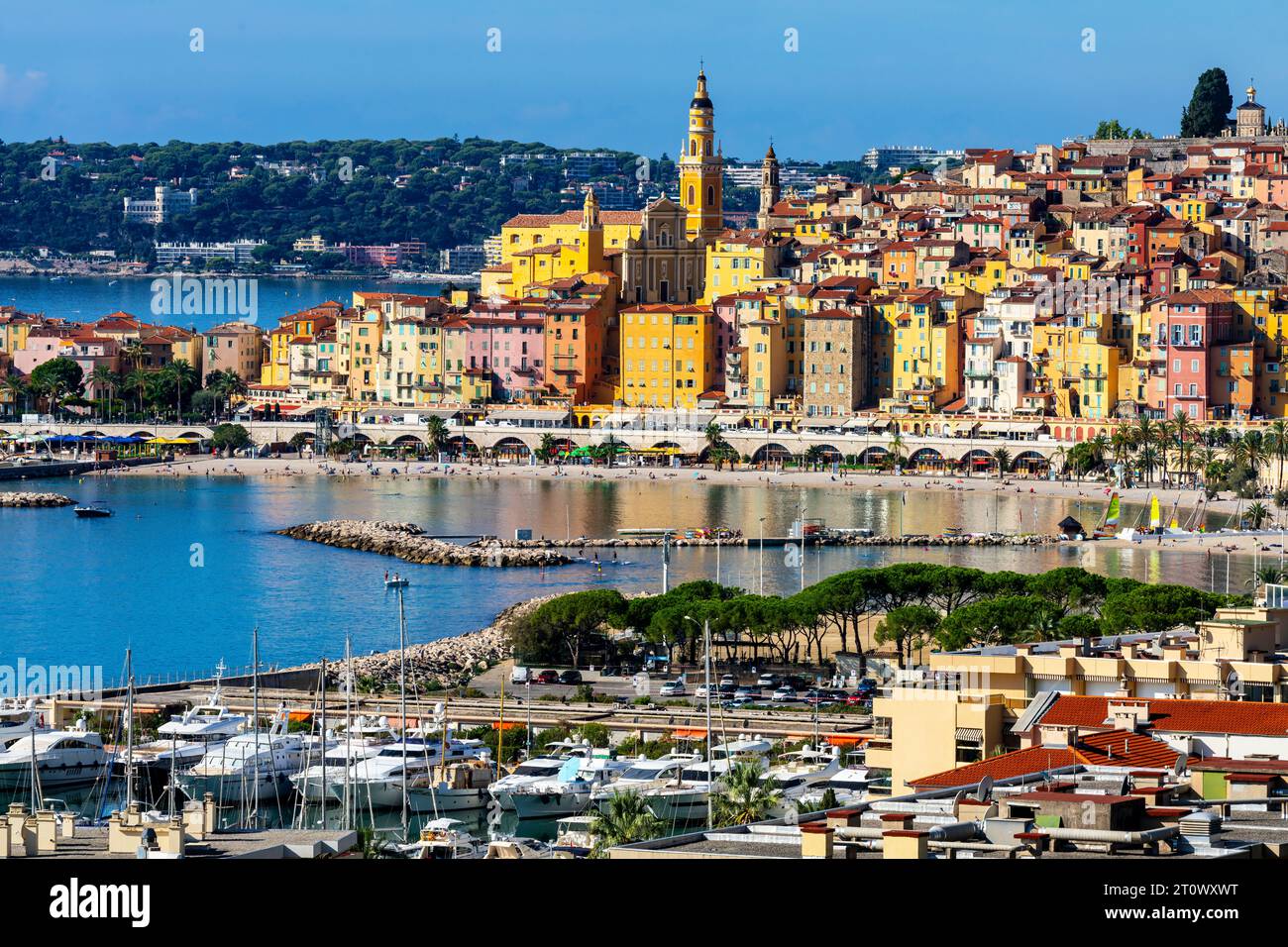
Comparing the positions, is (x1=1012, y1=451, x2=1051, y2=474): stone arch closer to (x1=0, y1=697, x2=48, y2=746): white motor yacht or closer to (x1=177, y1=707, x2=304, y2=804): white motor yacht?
(x1=0, y1=697, x2=48, y2=746): white motor yacht

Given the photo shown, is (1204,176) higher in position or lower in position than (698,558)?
higher

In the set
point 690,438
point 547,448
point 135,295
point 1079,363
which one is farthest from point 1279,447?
point 135,295

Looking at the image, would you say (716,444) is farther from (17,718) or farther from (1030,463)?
(17,718)

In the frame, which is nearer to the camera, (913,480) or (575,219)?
(913,480)

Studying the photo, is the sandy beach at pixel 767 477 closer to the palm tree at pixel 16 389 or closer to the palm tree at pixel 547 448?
the palm tree at pixel 547 448

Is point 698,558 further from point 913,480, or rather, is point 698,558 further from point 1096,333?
point 1096,333

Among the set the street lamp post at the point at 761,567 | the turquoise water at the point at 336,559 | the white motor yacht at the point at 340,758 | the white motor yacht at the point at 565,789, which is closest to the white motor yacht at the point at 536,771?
the white motor yacht at the point at 565,789

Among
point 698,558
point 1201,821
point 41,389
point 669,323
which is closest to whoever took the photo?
point 1201,821

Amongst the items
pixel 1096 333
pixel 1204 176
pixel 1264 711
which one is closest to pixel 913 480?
pixel 1096 333
